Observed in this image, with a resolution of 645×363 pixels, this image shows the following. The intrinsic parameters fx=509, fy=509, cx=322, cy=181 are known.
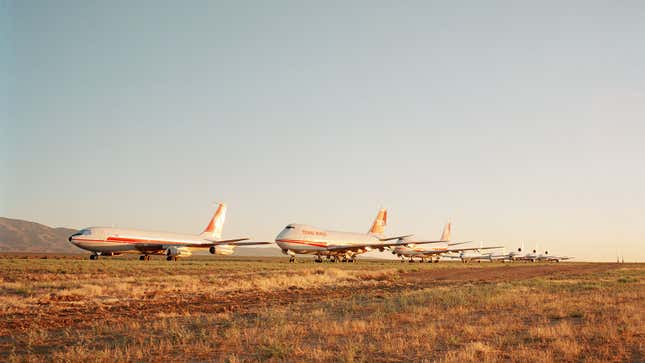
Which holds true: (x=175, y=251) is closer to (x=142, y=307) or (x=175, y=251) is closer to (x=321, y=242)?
(x=321, y=242)

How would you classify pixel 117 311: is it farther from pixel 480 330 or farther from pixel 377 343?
pixel 480 330

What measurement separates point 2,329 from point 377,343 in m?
10.2

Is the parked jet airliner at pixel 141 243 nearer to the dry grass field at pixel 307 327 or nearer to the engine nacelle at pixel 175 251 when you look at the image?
the engine nacelle at pixel 175 251

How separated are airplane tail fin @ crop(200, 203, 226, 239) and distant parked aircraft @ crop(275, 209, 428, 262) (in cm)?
1676

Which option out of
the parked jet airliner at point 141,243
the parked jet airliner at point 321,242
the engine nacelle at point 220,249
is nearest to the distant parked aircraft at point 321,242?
the parked jet airliner at point 321,242

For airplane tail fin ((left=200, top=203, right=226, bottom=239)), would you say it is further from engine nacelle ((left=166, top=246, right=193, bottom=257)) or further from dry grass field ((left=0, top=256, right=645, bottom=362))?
dry grass field ((left=0, top=256, right=645, bottom=362))

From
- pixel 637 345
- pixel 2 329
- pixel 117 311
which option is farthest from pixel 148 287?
pixel 637 345

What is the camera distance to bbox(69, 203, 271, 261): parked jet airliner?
61.2 m

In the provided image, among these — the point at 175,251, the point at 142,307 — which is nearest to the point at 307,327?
the point at 142,307

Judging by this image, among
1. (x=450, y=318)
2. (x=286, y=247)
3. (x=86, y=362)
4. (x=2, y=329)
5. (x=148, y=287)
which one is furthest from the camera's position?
(x=286, y=247)

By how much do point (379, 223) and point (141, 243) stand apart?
49.1m

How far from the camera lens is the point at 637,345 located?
1188 centimetres

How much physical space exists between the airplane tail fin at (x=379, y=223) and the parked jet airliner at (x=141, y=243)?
3141cm

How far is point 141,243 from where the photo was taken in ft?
214
